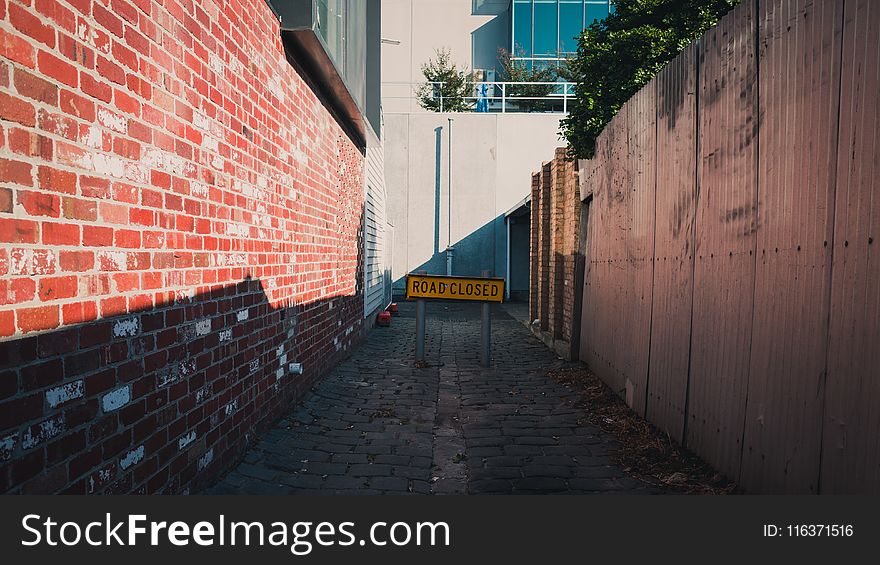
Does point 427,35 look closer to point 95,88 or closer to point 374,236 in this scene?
point 374,236

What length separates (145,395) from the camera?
8.84ft

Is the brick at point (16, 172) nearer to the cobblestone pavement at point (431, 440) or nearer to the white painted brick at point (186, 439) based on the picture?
the white painted brick at point (186, 439)

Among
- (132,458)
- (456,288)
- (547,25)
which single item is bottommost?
(132,458)

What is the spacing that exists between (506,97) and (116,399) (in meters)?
21.1

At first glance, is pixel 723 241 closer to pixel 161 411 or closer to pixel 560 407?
pixel 560 407

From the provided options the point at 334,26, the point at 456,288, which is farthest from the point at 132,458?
the point at 456,288

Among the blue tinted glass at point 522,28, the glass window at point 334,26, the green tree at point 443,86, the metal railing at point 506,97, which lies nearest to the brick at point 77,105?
the glass window at point 334,26

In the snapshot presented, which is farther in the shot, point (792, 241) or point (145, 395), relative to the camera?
→ point (792, 241)

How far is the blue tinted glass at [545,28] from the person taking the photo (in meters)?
23.5

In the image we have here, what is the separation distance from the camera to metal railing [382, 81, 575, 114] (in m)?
21.9

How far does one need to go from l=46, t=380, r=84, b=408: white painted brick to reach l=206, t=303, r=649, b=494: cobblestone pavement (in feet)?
4.79

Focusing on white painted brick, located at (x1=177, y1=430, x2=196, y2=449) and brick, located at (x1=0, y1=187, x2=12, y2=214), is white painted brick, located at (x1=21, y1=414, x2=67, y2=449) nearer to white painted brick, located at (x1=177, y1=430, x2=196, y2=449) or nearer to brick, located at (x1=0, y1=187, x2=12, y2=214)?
brick, located at (x1=0, y1=187, x2=12, y2=214)

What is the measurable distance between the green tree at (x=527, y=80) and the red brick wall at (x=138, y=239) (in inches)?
763

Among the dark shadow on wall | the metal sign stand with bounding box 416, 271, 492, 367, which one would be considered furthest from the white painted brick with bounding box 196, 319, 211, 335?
the metal sign stand with bounding box 416, 271, 492, 367
